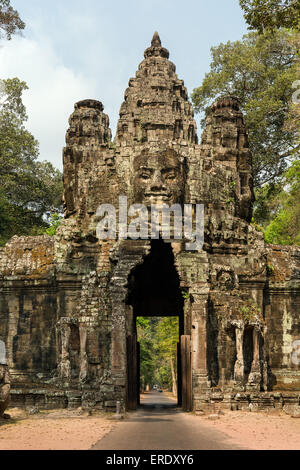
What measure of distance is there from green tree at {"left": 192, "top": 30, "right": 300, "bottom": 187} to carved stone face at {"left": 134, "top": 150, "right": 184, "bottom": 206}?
14174 mm

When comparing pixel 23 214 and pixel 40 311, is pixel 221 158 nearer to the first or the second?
pixel 40 311

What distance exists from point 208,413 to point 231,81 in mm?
21923

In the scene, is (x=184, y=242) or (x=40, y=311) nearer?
(x=184, y=242)

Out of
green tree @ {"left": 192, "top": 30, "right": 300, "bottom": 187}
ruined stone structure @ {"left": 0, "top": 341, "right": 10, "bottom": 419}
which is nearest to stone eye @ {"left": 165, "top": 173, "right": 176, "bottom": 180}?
ruined stone structure @ {"left": 0, "top": 341, "right": 10, "bottom": 419}

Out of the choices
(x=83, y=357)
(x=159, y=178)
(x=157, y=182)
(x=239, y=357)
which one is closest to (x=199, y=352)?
(x=239, y=357)

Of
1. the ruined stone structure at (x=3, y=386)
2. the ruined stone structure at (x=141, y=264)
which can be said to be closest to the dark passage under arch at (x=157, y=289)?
the ruined stone structure at (x=141, y=264)

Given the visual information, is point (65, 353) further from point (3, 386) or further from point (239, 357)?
point (239, 357)

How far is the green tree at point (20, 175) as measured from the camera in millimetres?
31281

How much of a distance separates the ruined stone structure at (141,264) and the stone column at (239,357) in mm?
28

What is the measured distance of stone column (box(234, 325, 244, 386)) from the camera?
15781 millimetres

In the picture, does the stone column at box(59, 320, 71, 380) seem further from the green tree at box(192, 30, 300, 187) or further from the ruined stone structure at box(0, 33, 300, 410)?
the green tree at box(192, 30, 300, 187)

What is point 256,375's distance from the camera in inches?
623

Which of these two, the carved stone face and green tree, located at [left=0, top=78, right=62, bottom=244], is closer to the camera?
the carved stone face
